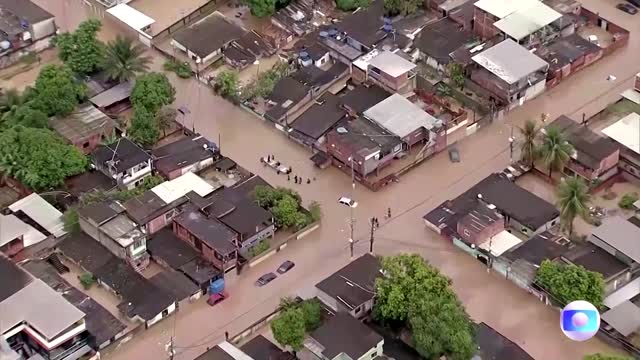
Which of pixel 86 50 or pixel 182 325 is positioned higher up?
pixel 86 50

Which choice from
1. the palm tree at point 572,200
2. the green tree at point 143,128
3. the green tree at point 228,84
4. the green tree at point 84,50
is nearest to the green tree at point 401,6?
the green tree at point 228,84

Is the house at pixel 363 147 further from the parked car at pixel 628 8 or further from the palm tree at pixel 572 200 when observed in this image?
the parked car at pixel 628 8

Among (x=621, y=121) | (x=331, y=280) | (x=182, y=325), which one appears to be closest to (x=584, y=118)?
(x=621, y=121)

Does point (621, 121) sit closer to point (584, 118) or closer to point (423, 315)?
point (584, 118)

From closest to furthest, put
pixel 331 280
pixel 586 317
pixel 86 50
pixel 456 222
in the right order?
1. pixel 586 317
2. pixel 331 280
3. pixel 456 222
4. pixel 86 50

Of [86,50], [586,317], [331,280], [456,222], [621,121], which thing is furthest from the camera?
[86,50]

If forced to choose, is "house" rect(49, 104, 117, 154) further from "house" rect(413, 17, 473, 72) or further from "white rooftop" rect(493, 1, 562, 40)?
"white rooftop" rect(493, 1, 562, 40)

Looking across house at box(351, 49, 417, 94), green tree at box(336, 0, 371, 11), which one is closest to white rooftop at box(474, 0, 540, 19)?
house at box(351, 49, 417, 94)
